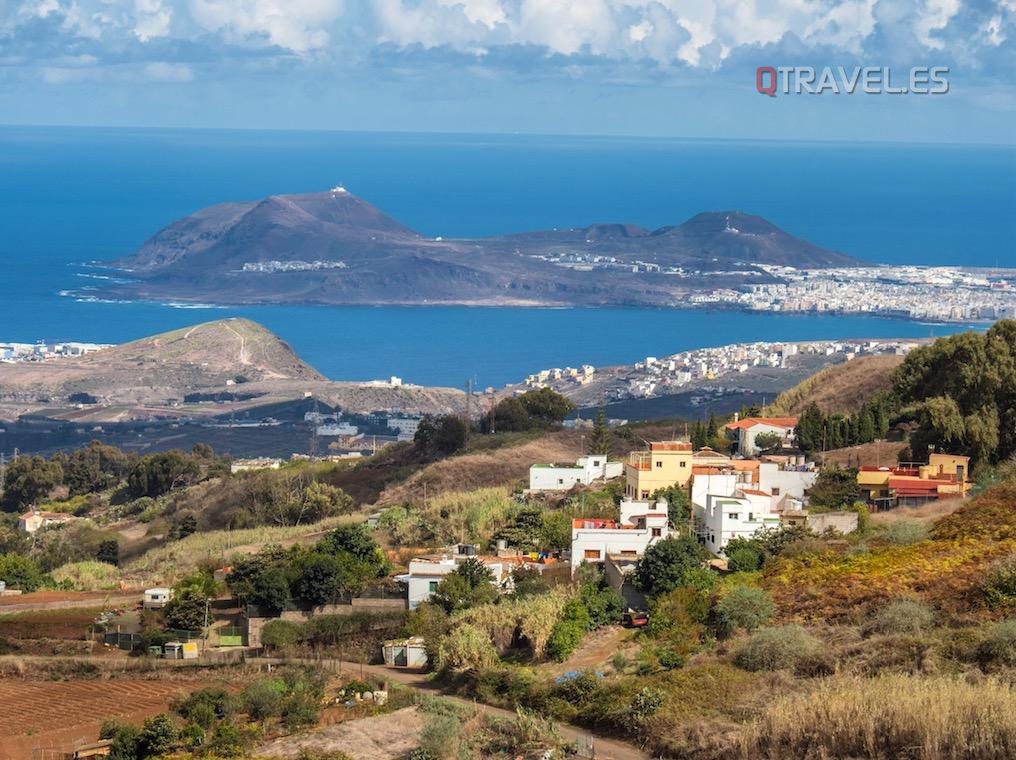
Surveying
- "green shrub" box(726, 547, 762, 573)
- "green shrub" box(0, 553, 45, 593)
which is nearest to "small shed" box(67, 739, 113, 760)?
"green shrub" box(726, 547, 762, 573)

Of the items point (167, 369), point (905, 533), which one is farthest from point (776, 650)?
point (167, 369)

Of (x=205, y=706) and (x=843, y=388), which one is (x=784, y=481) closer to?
(x=205, y=706)

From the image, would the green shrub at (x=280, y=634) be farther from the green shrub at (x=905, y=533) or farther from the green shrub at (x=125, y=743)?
the green shrub at (x=905, y=533)

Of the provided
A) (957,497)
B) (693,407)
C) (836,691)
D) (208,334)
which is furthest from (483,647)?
(208,334)

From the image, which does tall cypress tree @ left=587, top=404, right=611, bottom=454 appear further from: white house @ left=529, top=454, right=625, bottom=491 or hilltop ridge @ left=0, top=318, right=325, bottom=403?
hilltop ridge @ left=0, top=318, right=325, bottom=403

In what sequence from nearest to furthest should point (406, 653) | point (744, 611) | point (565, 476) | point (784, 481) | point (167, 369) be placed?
1. point (744, 611)
2. point (406, 653)
3. point (784, 481)
4. point (565, 476)
5. point (167, 369)

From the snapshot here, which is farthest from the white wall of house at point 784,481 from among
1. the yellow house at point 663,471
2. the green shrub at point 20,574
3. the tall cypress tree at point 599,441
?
the green shrub at point 20,574
